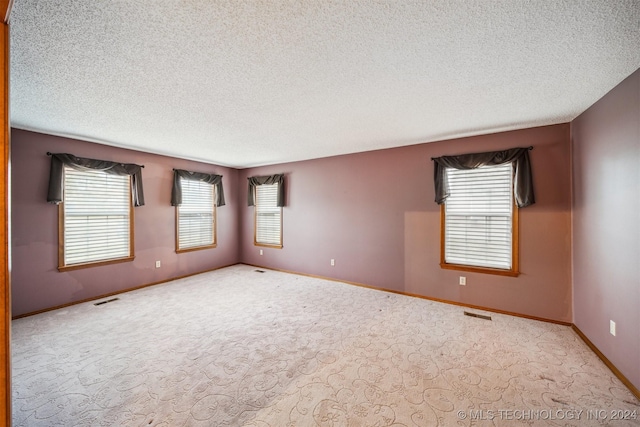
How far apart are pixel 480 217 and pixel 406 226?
1060mm

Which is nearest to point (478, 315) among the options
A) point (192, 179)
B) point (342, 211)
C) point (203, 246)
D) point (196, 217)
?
point (342, 211)

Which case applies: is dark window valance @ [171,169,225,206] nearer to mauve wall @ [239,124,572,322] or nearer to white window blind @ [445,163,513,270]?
mauve wall @ [239,124,572,322]

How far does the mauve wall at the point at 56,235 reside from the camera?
3.32m

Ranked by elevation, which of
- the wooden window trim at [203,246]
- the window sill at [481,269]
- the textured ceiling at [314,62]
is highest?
the textured ceiling at [314,62]

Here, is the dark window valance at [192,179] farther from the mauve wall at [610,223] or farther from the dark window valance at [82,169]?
the mauve wall at [610,223]

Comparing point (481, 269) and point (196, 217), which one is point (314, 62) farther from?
point (196, 217)

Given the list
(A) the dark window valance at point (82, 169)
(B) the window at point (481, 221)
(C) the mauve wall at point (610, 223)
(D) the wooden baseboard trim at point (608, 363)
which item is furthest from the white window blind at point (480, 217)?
(A) the dark window valance at point (82, 169)

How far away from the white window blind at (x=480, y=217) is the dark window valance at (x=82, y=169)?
205 inches

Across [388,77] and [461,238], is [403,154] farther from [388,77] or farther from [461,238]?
[388,77]

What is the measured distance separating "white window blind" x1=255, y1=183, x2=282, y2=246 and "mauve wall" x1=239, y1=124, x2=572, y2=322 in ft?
0.76

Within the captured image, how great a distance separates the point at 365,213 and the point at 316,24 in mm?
3446

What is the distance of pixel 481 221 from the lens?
3582mm

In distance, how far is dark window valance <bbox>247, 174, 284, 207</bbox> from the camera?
5613 millimetres

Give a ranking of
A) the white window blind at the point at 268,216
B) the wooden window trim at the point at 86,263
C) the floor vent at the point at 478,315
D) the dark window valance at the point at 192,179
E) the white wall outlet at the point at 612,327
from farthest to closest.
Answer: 1. the white window blind at the point at 268,216
2. the dark window valance at the point at 192,179
3. the wooden window trim at the point at 86,263
4. the floor vent at the point at 478,315
5. the white wall outlet at the point at 612,327
